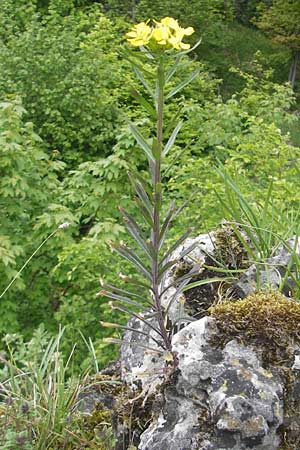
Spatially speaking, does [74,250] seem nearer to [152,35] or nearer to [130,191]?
[130,191]

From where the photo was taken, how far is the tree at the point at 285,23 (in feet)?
42.4

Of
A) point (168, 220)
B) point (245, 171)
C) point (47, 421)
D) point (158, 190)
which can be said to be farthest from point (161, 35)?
point (245, 171)

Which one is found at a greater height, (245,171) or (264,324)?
(264,324)

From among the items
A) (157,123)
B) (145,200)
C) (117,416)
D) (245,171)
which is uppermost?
(157,123)

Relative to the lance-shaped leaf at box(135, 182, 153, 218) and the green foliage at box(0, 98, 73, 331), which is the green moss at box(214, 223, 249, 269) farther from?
the green foliage at box(0, 98, 73, 331)

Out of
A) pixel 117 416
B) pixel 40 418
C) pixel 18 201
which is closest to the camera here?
pixel 117 416

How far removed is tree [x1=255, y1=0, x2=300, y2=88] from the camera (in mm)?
12922

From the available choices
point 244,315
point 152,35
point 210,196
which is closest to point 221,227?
point 244,315

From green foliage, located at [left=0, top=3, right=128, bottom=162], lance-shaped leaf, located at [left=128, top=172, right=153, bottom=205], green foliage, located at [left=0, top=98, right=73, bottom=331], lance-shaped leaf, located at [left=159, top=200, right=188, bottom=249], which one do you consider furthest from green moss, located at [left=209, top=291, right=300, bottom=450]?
green foliage, located at [left=0, top=3, right=128, bottom=162]

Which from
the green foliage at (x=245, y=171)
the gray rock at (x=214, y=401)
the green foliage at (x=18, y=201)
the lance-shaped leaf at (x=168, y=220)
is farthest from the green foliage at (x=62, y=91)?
the gray rock at (x=214, y=401)

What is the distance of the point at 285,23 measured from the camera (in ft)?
42.6

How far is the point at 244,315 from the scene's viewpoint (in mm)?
1655

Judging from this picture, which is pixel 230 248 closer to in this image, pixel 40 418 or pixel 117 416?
pixel 117 416

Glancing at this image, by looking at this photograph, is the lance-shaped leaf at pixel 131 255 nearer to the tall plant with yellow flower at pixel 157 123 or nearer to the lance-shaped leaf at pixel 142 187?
the tall plant with yellow flower at pixel 157 123
